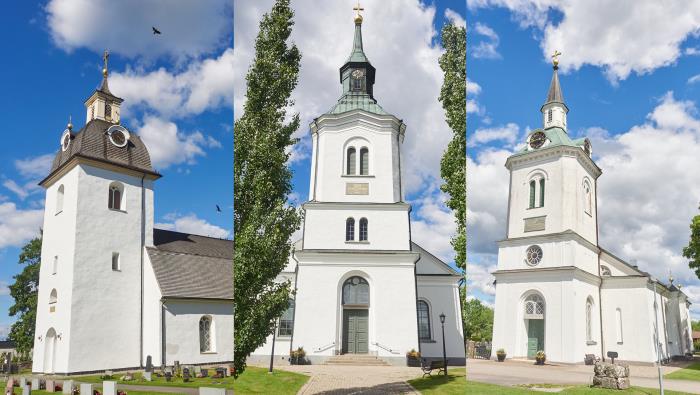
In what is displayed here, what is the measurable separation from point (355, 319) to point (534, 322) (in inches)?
219

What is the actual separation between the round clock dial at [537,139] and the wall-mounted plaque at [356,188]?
4729 millimetres

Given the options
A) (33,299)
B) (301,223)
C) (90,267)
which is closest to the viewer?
(301,223)

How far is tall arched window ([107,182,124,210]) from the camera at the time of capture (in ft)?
54.1

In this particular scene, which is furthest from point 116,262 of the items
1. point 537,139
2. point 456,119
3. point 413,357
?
point 456,119

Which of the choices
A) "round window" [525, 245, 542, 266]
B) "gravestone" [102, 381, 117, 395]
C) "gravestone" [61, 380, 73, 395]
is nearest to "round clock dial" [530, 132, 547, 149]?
"round window" [525, 245, 542, 266]

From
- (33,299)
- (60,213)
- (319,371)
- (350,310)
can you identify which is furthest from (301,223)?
(33,299)

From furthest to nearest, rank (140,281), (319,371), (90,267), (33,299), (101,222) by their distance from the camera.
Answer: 1. (33,299)
2. (140,281)
3. (101,222)
4. (90,267)
5. (319,371)

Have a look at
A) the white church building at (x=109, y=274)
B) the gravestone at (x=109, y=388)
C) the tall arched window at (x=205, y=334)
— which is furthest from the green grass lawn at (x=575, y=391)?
the tall arched window at (x=205, y=334)

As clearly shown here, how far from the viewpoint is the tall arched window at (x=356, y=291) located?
13.7 ft

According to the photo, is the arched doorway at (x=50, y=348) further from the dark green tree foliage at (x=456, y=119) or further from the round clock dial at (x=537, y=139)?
the dark green tree foliage at (x=456, y=119)

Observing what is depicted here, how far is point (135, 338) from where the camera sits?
52.2 ft

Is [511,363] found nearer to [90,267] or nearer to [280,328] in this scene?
[280,328]

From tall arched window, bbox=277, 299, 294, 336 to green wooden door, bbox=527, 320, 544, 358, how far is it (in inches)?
218

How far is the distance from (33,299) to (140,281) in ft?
14.5
